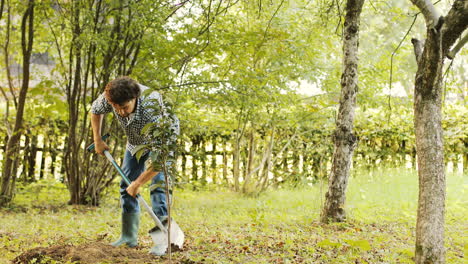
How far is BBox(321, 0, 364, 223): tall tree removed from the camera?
14.1 feet

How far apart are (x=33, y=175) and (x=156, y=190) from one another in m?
5.48

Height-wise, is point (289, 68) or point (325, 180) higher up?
point (289, 68)

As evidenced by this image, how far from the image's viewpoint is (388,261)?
2.96 metres

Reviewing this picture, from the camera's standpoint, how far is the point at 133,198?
337 cm

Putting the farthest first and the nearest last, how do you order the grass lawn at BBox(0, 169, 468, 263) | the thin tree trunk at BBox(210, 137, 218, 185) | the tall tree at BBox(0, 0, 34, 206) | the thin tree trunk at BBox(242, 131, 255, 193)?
the thin tree trunk at BBox(210, 137, 218, 185) < the thin tree trunk at BBox(242, 131, 255, 193) < the tall tree at BBox(0, 0, 34, 206) < the grass lawn at BBox(0, 169, 468, 263)

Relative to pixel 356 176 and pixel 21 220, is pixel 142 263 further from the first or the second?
pixel 356 176

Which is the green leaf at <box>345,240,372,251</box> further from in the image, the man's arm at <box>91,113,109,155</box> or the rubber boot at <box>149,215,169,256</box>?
the man's arm at <box>91,113,109,155</box>

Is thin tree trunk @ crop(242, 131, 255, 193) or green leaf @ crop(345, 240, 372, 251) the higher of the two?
thin tree trunk @ crop(242, 131, 255, 193)

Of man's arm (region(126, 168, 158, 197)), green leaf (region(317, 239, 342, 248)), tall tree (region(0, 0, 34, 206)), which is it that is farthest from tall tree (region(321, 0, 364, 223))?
tall tree (region(0, 0, 34, 206))

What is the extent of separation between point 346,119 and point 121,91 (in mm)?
2377

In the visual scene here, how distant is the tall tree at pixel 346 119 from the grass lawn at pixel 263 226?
14.0 inches

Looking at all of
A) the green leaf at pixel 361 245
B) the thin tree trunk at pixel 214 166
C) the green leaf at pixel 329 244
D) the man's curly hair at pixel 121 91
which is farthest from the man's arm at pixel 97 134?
the thin tree trunk at pixel 214 166

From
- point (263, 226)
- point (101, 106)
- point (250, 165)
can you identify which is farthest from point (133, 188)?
point (250, 165)

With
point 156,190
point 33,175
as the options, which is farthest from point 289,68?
point 33,175
